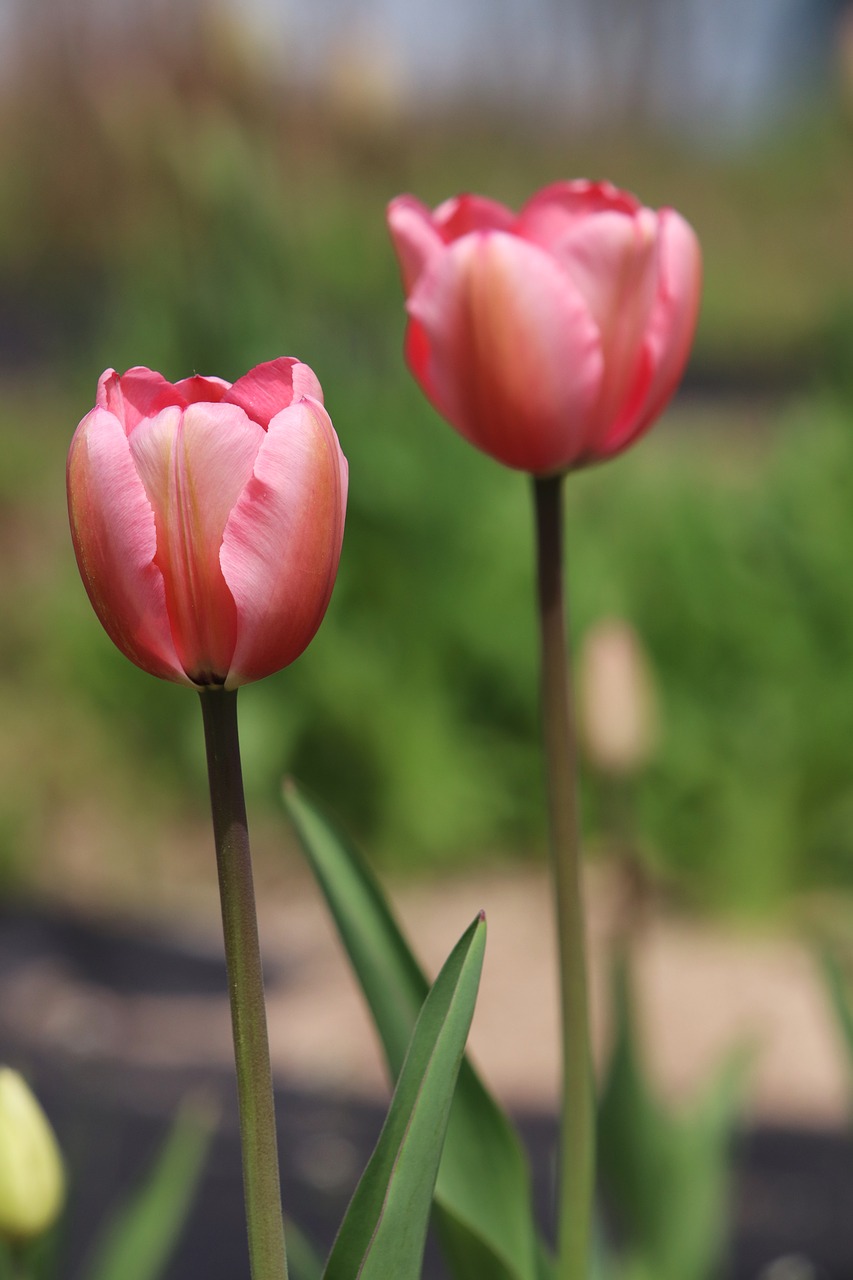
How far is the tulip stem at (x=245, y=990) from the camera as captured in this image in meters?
0.42

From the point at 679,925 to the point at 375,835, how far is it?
59cm

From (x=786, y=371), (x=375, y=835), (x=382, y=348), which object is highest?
(x=786, y=371)

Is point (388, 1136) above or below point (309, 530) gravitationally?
below

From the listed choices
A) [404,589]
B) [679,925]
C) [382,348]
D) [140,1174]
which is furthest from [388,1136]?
[382,348]

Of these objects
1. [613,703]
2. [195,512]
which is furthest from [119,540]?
[613,703]

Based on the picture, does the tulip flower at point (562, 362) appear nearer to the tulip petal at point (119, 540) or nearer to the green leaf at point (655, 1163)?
the tulip petal at point (119, 540)

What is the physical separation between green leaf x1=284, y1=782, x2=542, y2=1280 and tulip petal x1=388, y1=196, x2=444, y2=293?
0.23m

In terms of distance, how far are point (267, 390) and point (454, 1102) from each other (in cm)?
30

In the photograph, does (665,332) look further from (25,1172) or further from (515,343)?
(25,1172)

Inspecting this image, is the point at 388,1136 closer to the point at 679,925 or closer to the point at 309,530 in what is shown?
the point at 309,530

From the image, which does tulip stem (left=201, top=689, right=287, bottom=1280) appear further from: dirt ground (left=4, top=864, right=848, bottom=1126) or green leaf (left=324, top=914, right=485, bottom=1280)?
dirt ground (left=4, top=864, right=848, bottom=1126)

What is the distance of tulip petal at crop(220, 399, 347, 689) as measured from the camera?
43 cm

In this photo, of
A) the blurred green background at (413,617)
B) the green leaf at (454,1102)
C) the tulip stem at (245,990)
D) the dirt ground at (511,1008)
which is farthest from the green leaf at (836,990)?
the blurred green background at (413,617)

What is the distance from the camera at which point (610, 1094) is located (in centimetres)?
95
